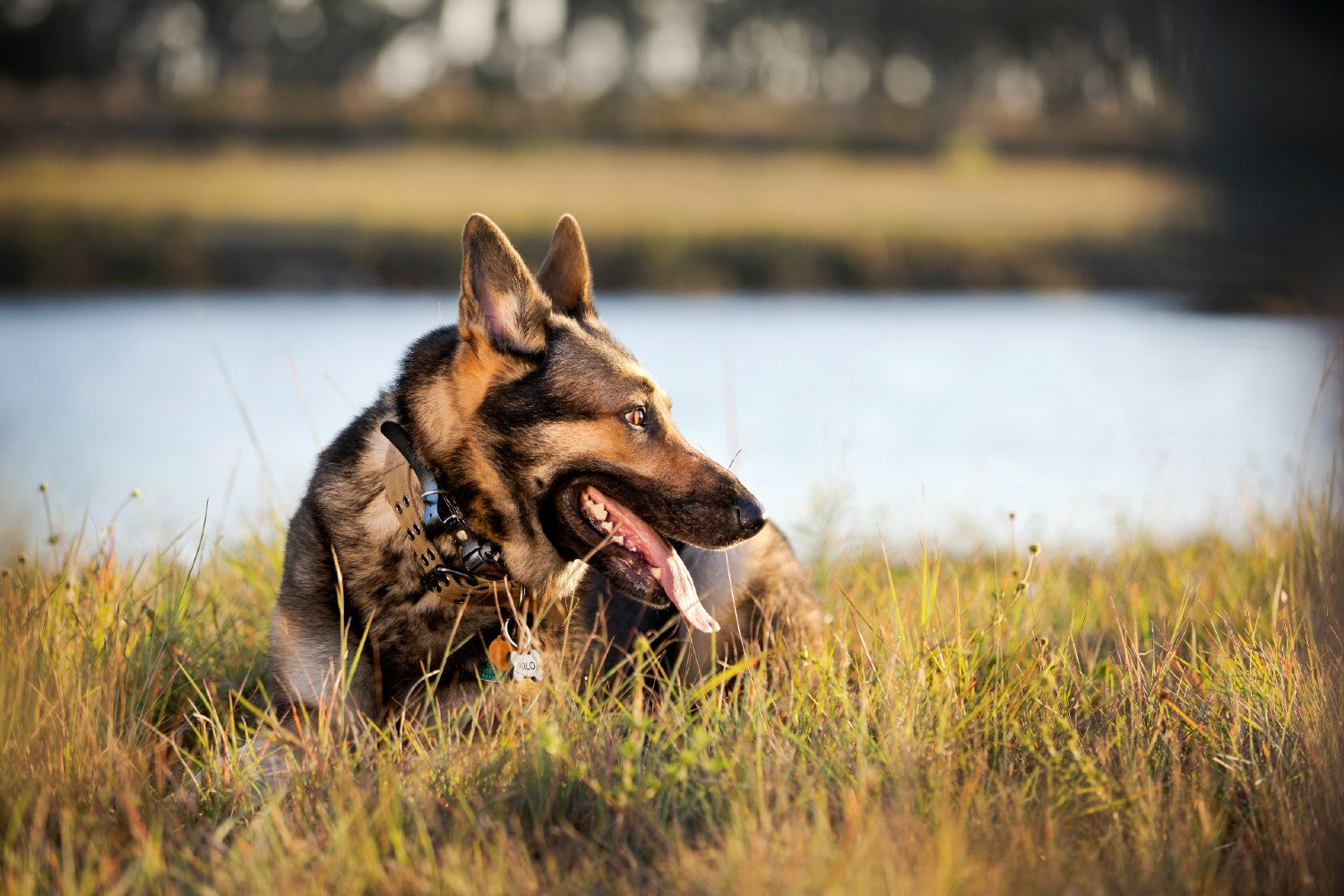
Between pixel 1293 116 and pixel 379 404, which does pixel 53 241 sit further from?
pixel 1293 116

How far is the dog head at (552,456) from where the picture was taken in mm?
3414

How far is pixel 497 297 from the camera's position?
3.41m

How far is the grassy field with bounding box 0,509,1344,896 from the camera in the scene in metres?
2.32

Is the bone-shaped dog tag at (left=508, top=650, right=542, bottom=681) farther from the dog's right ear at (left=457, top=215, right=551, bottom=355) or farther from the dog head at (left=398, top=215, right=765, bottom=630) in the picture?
the dog's right ear at (left=457, top=215, right=551, bottom=355)

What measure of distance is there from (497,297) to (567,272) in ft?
2.13

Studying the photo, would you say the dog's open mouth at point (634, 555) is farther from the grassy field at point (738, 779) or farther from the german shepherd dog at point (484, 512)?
the grassy field at point (738, 779)

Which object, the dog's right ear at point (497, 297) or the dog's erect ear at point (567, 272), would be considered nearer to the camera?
the dog's right ear at point (497, 297)

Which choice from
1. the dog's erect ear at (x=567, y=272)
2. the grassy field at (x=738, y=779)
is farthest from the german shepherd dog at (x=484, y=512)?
the dog's erect ear at (x=567, y=272)

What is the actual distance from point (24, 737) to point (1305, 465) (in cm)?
531

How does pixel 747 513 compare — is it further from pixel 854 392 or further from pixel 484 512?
pixel 854 392

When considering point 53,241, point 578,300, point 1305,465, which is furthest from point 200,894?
point 53,241

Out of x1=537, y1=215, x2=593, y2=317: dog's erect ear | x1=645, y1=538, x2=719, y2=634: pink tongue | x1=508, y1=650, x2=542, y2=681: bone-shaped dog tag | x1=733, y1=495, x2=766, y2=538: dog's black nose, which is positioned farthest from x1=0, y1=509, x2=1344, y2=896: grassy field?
x1=537, y1=215, x2=593, y2=317: dog's erect ear

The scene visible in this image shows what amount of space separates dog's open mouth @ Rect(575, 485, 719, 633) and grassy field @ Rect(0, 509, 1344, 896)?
1.17ft

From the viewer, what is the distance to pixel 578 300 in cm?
402
